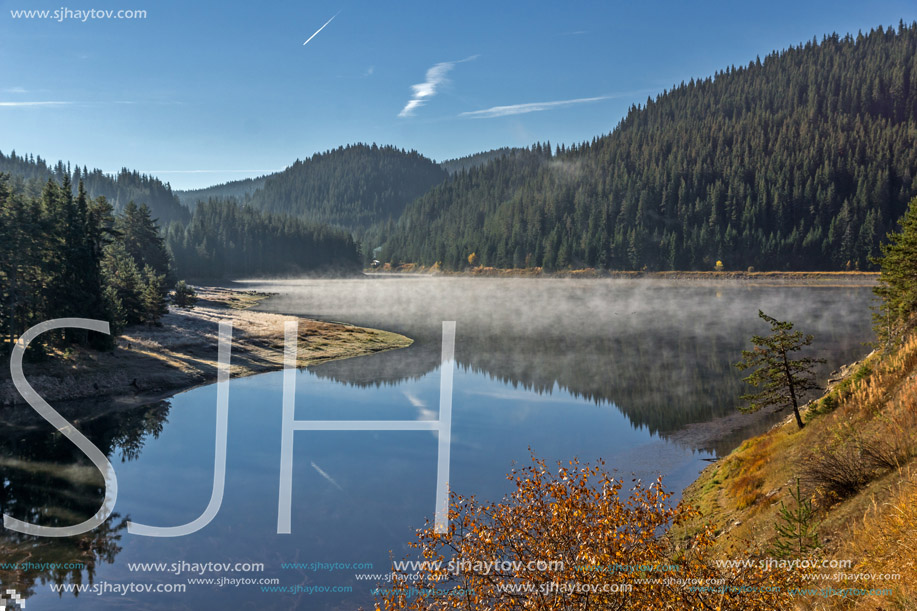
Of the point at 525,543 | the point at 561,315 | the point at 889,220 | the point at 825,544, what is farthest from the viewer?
the point at 889,220

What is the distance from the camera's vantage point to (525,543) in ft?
28.2

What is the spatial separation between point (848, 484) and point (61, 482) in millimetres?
27334

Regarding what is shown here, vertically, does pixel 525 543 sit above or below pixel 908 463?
below

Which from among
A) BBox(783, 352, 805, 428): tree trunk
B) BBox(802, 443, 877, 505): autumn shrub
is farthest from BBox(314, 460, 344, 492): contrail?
BBox(783, 352, 805, 428): tree trunk

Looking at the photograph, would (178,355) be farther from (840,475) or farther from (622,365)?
(840,475)

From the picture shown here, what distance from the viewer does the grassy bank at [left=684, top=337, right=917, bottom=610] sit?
8.07 meters

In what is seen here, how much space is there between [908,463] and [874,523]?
2.55 meters

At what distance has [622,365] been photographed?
161 ft

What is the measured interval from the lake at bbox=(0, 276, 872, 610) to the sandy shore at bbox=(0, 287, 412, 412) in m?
2.59

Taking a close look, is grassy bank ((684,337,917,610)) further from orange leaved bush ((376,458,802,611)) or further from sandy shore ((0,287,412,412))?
sandy shore ((0,287,412,412))

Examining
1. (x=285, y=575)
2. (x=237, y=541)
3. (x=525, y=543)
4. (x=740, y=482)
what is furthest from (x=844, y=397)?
(x=237, y=541)

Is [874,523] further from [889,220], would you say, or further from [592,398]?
[889,220]

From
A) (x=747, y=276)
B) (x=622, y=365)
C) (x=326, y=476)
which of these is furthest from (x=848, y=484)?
(x=747, y=276)

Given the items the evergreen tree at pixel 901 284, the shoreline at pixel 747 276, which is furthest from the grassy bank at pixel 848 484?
the shoreline at pixel 747 276
